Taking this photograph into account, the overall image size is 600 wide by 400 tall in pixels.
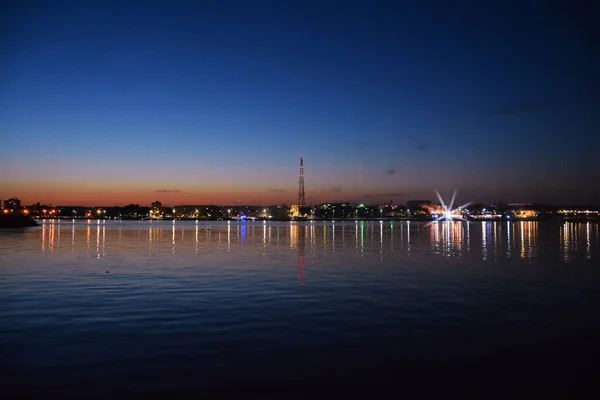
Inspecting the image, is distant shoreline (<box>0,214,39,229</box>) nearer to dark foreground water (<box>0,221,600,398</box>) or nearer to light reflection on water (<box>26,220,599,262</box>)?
light reflection on water (<box>26,220,599,262</box>)

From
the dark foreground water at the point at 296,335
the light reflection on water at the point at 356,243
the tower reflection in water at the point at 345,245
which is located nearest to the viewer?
the dark foreground water at the point at 296,335

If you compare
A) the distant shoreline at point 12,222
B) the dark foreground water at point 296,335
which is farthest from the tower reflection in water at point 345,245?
the distant shoreline at point 12,222

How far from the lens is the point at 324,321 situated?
51.9 feet

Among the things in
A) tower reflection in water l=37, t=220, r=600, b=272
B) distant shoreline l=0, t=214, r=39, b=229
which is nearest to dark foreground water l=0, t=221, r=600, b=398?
tower reflection in water l=37, t=220, r=600, b=272

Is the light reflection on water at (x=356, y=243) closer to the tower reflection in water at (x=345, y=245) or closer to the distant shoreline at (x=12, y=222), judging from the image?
the tower reflection in water at (x=345, y=245)

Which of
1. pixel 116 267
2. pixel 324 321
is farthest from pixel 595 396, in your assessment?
pixel 116 267

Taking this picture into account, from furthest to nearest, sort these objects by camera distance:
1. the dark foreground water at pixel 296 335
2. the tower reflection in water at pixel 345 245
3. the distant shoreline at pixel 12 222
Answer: the distant shoreline at pixel 12 222, the tower reflection in water at pixel 345 245, the dark foreground water at pixel 296 335

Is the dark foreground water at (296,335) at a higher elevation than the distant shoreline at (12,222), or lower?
lower

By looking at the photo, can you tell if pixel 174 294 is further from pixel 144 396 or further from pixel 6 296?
pixel 144 396

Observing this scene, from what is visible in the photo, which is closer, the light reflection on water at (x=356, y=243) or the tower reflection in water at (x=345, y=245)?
the tower reflection in water at (x=345, y=245)

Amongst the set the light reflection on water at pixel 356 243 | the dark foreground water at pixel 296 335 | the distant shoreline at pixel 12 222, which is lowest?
the light reflection on water at pixel 356 243

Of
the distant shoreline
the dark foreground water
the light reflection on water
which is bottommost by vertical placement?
the light reflection on water

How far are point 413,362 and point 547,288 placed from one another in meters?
15.0

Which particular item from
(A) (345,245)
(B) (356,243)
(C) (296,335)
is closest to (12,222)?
(B) (356,243)
